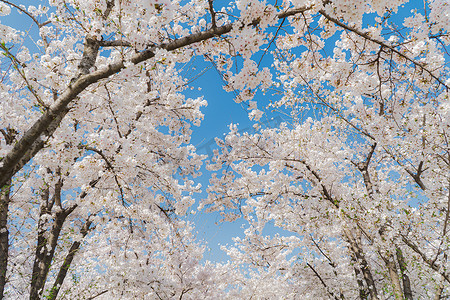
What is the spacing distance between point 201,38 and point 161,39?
0.86 meters

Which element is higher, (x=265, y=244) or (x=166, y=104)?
(x=166, y=104)

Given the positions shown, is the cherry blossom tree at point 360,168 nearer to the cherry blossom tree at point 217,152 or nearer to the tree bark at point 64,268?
the cherry blossom tree at point 217,152

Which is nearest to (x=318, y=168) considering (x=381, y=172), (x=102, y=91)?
(x=381, y=172)

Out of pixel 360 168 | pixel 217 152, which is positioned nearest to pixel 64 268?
pixel 217 152

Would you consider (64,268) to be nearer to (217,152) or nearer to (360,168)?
(217,152)

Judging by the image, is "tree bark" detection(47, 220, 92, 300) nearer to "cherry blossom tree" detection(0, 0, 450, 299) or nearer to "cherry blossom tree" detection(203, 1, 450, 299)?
"cherry blossom tree" detection(0, 0, 450, 299)

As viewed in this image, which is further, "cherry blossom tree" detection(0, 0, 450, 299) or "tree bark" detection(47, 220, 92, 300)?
"tree bark" detection(47, 220, 92, 300)

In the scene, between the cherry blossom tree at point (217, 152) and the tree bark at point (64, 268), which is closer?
the cherry blossom tree at point (217, 152)

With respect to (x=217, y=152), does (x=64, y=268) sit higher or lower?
lower

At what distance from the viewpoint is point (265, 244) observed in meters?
11.5

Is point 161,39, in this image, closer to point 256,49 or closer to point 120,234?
point 256,49

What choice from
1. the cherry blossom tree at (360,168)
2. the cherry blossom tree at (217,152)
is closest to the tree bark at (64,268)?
the cherry blossom tree at (217,152)

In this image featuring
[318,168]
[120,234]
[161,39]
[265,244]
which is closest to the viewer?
[161,39]

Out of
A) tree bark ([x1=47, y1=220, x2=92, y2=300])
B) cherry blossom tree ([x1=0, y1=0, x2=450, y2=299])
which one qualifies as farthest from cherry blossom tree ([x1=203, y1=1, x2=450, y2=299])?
tree bark ([x1=47, y1=220, x2=92, y2=300])
